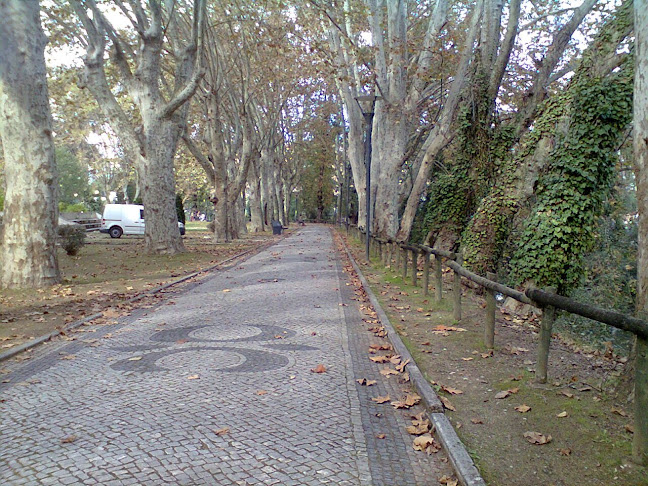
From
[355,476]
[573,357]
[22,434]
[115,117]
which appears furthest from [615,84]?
[115,117]

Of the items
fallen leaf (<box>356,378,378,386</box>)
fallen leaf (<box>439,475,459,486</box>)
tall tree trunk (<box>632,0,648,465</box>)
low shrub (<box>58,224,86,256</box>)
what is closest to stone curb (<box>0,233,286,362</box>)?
fallen leaf (<box>356,378,378,386</box>)

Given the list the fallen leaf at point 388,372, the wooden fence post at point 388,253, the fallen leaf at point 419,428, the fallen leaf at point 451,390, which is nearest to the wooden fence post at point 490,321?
the fallen leaf at point 388,372

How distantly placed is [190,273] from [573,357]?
36.1 feet

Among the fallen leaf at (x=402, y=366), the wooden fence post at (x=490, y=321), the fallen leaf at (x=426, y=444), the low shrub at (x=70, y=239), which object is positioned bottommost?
the fallen leaf at (x=426, y=444)

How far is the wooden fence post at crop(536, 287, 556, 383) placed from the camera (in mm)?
5418

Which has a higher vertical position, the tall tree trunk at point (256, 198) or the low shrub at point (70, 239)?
the tall tree trunk at point (256, 198)

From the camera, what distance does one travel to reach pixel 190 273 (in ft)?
50.8

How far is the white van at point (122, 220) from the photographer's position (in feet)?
119

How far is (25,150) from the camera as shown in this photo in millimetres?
11250

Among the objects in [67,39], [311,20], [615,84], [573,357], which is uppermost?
[311,20]

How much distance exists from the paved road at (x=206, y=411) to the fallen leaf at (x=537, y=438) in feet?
2.43

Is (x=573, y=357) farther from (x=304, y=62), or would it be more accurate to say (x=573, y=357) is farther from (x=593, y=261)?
(x=304, y=62)

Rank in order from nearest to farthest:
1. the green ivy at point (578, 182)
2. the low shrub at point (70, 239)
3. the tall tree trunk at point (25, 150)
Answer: the green ivy at point (578, 182) → the tall tree trunk at point (25, 150) → the low shrub at point (70, 239)

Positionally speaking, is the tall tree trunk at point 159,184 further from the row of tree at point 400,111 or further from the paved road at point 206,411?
the paved road at point 206,411
